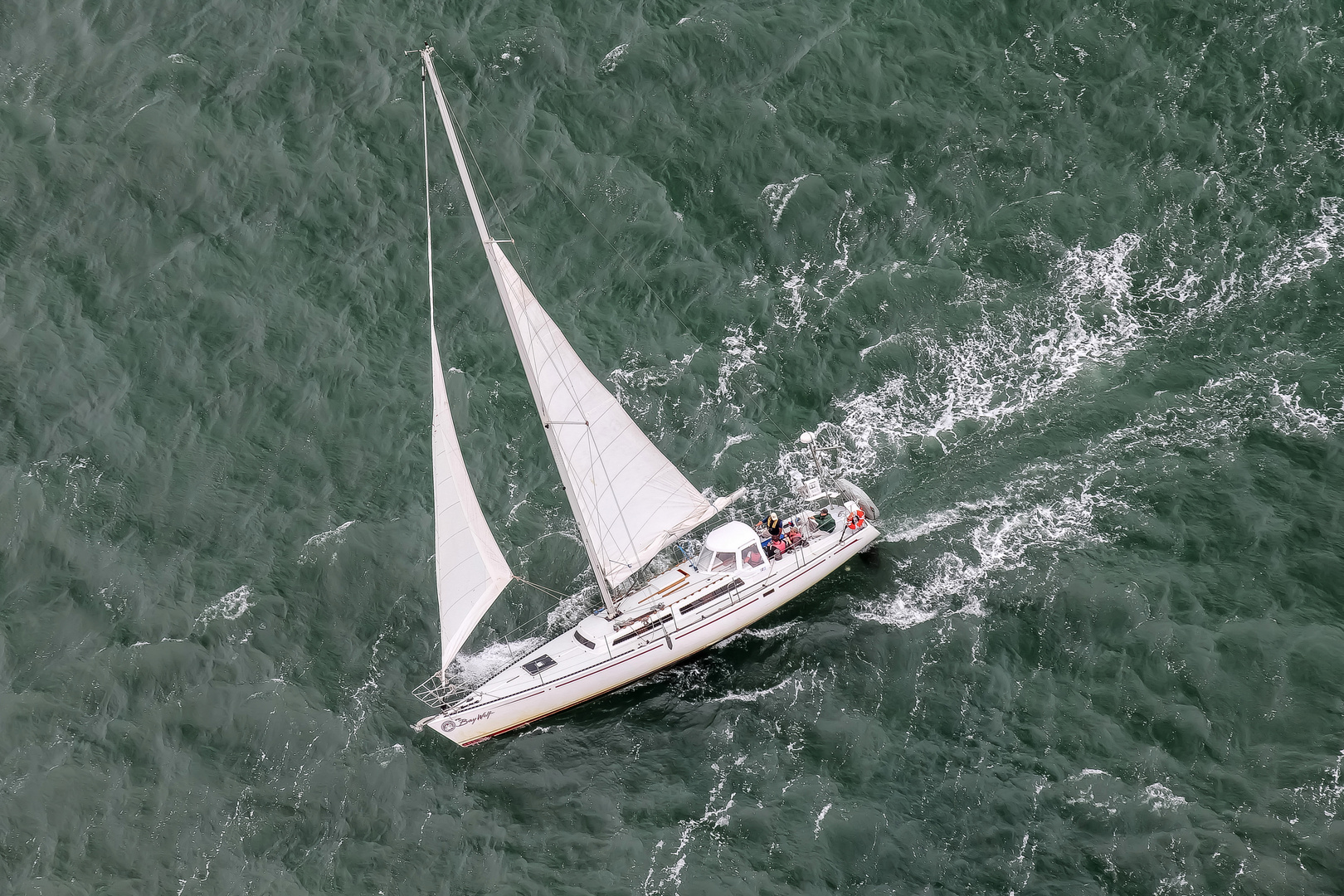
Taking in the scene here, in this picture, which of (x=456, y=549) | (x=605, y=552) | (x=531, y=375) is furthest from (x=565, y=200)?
(x=456, y=549)

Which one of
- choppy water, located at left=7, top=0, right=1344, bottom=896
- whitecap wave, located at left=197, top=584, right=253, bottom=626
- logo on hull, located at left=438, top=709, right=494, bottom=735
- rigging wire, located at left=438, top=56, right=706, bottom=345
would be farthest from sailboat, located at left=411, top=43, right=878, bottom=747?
rigging wire, located at left=438, top=56, right=706, bottom=345

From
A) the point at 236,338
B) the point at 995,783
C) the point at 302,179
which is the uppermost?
the point at 302,179

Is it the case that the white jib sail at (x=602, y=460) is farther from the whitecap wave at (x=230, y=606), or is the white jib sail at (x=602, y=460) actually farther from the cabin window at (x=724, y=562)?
the whitecap wave at (x=230, y=606)

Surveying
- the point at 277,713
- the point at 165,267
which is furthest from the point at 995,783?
the point at 165,267

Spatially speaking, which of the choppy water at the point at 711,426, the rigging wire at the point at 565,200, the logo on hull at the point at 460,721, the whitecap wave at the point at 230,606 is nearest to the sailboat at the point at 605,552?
the logo on hull at the point at 460,721

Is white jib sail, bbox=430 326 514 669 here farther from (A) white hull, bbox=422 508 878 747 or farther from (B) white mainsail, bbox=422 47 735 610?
(B) white mainsail, bbox=422 47 735 610

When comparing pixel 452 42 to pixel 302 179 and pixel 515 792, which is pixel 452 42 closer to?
pixel 302 179

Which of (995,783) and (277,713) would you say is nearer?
(995,783)
